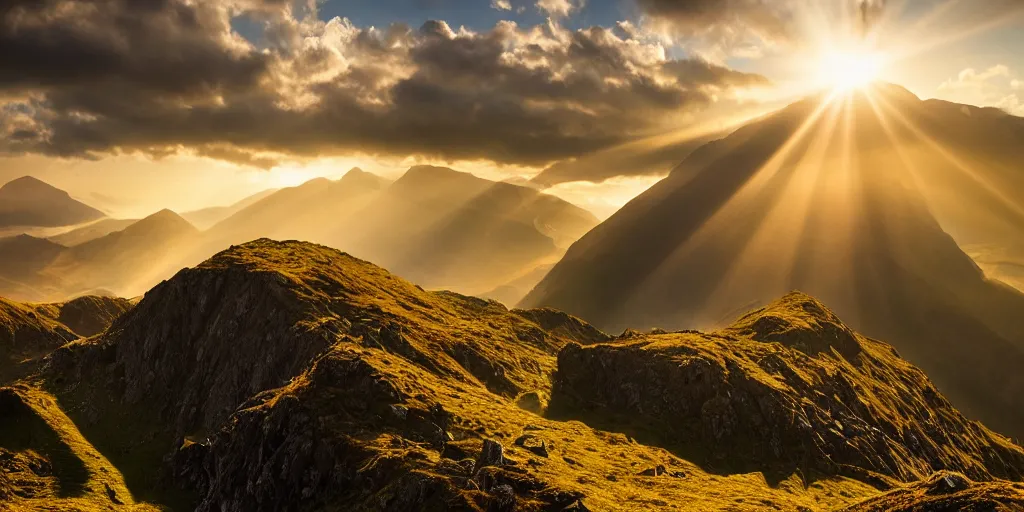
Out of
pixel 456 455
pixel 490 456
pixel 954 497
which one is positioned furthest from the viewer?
pixel 456 455

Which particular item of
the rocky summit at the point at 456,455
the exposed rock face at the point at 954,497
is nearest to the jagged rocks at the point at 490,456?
the rocky summit at the point at 456,455

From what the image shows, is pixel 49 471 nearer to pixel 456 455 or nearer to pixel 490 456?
pixel 456 455

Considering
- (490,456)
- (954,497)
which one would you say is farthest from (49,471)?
(954,497)

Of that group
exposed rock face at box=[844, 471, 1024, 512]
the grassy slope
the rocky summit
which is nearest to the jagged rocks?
the rocky summit

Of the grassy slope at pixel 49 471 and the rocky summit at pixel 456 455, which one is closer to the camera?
the rocky summit at pixel 456 455

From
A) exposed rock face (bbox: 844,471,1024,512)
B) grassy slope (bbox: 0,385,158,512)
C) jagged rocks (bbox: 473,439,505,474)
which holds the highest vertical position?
exposed rock face (bbox: 844,471,1024,512)

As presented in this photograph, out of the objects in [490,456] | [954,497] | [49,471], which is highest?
[954,497]

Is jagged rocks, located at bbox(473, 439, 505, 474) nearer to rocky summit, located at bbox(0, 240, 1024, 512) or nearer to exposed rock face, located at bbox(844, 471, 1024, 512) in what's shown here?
rocky summit, located at bbox(0, 240, 1024, 512)

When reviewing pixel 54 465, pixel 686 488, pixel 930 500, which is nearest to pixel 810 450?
pixel 686 488

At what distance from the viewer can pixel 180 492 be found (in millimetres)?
177375

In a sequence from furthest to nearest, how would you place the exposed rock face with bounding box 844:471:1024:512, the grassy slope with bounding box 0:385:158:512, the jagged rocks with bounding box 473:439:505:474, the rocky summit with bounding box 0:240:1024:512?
the grassy slope with bounding box 0:385:158:512, the jagged rocks with bounding box 473:439:505:474, the rocky summit with bounding box 0:240:1024:512, the exposed rock face with bounding box 844:471:1024:512

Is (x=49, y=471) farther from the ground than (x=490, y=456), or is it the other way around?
(x=490, y=456)

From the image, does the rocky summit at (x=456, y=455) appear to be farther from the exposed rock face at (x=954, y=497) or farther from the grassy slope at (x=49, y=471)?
the grassy slope at (x=49, y=471)

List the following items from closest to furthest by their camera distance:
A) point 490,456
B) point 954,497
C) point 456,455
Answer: point 954,497
point 490,456
point 456,455
